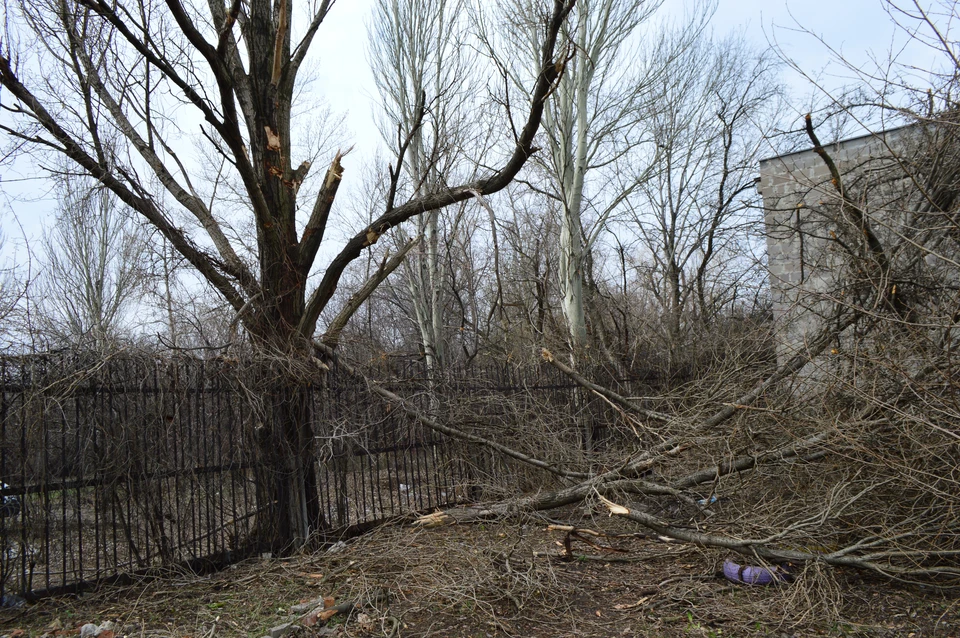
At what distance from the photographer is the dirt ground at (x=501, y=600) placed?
4.09m

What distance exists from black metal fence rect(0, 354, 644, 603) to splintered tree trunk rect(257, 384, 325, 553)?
111 millimetres

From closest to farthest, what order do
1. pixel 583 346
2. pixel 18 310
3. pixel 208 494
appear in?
pixel 208 494 → pixel 18 310 → pixel 583 346

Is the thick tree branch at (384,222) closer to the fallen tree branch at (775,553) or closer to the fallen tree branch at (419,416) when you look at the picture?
the fallen tree branch at (419,416)

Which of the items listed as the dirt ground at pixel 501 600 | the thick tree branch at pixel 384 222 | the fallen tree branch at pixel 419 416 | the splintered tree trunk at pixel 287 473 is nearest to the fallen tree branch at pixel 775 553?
the dirt ground at pixel 501 600

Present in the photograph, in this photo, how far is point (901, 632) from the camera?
3.91 m

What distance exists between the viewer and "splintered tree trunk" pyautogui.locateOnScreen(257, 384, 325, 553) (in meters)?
5.96

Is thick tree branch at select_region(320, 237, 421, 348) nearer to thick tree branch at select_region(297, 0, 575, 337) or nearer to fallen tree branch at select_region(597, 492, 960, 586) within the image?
thick tree branch at select_region(297, 0, 575, 337)

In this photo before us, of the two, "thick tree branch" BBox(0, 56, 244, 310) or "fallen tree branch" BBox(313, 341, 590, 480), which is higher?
Result: "thick tree branch" BBox(0, 56, 244, 310)

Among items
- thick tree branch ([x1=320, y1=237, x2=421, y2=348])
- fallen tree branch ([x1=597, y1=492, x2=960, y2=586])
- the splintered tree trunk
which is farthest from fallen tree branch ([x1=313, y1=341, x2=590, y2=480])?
fallen tree branch ([x1=597, y1=492, x2=960, y2=586])

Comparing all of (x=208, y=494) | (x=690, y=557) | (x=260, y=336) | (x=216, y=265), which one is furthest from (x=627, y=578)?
(x=216, y=265)

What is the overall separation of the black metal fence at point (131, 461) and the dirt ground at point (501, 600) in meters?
0.32

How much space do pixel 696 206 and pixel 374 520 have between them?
50.5 feet

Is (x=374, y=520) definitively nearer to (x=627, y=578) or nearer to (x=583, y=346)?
(x=627, y=578)

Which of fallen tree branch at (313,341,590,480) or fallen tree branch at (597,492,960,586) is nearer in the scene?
fallen tree branch at (597,492,960,586)
